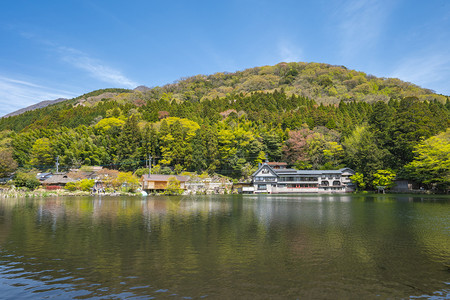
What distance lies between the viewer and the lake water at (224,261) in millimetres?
6734

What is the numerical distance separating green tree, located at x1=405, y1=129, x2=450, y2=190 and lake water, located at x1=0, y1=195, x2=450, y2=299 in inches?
1031

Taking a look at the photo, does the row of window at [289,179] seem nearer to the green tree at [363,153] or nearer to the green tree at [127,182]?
the green tree at [363,153]

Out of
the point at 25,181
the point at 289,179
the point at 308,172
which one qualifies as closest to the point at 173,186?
the point at 289,179

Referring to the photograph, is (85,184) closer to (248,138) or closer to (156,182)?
(156,182)

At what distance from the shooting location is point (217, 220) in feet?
57.4

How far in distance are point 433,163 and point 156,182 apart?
40298 mm

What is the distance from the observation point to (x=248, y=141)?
2201 inches

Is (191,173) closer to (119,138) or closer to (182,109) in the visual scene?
(119,138)

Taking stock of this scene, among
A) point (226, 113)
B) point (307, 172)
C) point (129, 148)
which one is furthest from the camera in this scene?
point (226, 113)

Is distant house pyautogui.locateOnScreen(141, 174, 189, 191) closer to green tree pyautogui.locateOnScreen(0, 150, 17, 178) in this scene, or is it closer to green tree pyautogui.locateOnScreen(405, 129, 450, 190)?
green tree pyautogui.locateOnScreen(0, 150, 17, 178)

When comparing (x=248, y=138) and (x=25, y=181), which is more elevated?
(x=248, y=138)

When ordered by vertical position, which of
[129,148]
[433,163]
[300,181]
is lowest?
[300,181]

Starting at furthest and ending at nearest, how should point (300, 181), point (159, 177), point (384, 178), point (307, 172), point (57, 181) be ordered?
point (300, 181) → point (307, 172) → point (159, 177) → point (57, 181) → point (384, 178)

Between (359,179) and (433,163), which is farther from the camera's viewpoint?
(359,179)
